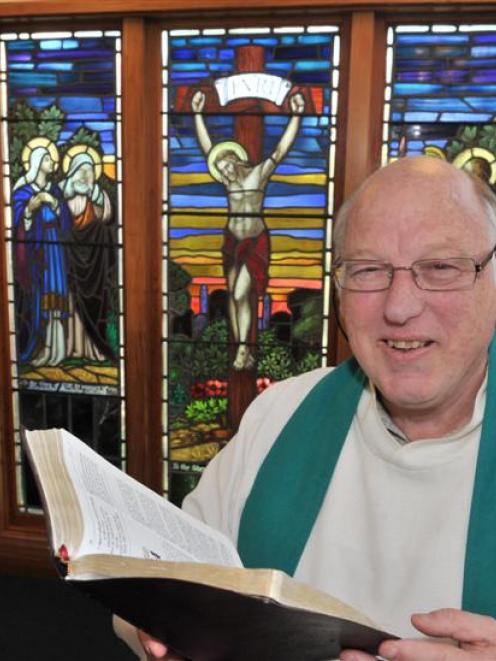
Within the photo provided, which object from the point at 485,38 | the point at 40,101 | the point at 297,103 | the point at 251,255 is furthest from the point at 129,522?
the point at 40,101

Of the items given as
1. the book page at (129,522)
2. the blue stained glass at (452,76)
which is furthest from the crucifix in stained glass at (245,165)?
the book page at (129,522)

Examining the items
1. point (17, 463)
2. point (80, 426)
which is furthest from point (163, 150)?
point (17, 463)

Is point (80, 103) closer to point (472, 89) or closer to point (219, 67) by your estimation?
point (219, 67)

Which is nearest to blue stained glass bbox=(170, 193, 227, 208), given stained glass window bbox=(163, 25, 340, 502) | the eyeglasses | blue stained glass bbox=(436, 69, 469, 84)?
stained glass window bbox=(163, 25, 340, 502)

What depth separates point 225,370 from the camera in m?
3.07

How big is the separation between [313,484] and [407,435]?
0.20 m

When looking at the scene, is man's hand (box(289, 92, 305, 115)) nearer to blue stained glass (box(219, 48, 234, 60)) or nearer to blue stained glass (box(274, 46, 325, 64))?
blue stained glass (box(274, 46, 325, 64))

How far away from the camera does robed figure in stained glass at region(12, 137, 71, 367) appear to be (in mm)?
3066

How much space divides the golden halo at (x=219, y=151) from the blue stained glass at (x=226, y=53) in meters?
0.35

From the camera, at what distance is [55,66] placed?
300 centimetres

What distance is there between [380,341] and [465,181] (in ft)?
0.97

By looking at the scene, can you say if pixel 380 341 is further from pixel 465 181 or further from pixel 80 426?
pixel 80 426

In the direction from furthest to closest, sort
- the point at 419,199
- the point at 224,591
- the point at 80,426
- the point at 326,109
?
1. the point at 80,426
2. the point at 326,109
3. the point at 419,199
4. the point at 224,591

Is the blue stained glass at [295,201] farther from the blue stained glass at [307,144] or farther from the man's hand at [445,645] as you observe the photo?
the man's hand at [445,645]
